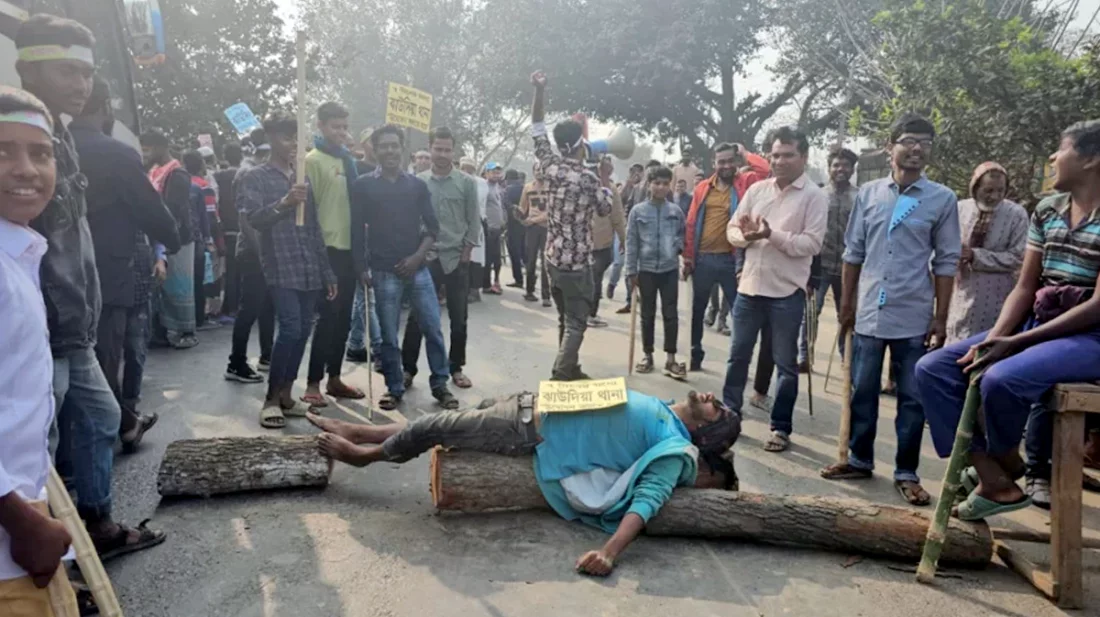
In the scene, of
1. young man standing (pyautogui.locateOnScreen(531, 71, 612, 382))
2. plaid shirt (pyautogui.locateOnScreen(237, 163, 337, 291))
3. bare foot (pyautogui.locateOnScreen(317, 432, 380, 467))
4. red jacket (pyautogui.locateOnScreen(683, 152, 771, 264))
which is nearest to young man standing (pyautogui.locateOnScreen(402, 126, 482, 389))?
young man standing (pyautogui.locateOnScreen(531, 71, 612, 382))

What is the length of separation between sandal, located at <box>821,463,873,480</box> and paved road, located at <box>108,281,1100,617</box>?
8 cm

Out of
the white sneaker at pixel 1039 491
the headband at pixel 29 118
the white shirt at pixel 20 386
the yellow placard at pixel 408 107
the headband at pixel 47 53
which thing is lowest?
the white sneaker at pixel 1039 491

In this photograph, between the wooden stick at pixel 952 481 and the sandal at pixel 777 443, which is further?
the sandal at pixel 777 443

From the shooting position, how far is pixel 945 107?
777cm

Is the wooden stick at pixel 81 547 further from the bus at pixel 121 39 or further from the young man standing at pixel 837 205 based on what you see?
the young man standing at pixel 837 205

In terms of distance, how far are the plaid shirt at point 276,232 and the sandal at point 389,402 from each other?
1.10 metres

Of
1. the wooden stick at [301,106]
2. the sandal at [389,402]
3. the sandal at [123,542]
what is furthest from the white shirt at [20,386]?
the sandal at [389,402]

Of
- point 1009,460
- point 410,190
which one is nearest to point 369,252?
point 410,190

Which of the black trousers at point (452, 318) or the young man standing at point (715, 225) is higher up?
the young man standing at point (715, 225)

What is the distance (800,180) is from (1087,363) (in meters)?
2.34

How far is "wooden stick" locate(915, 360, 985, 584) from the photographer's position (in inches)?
129

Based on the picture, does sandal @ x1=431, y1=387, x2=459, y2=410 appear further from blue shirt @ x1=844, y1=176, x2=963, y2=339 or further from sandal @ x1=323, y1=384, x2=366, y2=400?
blue shirt @ x1=844, y1=176, x2=963, y2=339

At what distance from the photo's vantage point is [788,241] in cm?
500

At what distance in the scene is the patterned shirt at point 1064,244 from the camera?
10.4 feet
